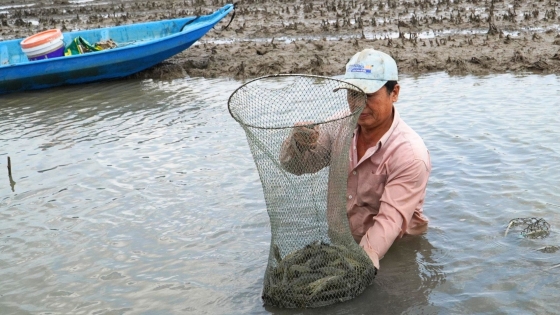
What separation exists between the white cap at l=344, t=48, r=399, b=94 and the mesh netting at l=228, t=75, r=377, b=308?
74 millimetres

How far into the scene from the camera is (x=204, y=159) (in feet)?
23.0

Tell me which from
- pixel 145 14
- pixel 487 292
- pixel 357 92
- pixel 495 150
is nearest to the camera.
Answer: pixel 357 92

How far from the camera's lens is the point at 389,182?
12.0ft

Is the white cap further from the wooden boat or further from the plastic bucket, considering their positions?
the plastic bucket

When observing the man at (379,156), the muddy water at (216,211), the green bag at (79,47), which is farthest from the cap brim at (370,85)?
the green bag at (79,47)

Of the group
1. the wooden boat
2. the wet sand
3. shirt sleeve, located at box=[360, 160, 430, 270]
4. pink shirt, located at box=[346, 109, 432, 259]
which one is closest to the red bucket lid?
the wooden boat

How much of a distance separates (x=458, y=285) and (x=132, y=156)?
4059mm

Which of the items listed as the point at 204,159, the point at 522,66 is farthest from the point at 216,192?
the point at 522,66

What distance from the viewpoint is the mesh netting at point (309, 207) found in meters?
3.51

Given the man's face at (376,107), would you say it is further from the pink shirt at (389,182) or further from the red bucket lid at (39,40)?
the red bucket lid at (39,40)

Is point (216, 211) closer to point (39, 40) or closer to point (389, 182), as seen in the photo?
point (389, 182)

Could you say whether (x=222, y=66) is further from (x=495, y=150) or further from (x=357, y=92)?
(x=357, y=92)

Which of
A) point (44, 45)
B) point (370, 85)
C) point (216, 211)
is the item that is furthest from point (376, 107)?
point (44, 45)

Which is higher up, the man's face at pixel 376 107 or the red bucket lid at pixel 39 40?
the red bucket lid at pixel 39 40
